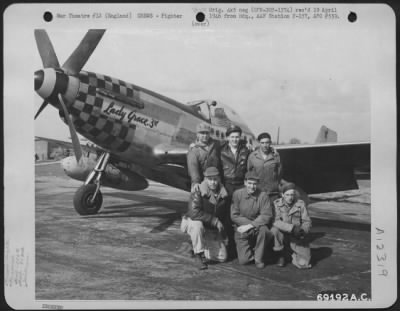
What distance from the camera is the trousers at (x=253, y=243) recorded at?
3.31 m

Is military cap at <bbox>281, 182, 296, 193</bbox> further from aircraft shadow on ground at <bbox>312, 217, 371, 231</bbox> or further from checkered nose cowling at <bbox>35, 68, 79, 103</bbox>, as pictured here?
checkered nose cowling at <bbox>35, 68, 79, 103</bbox>

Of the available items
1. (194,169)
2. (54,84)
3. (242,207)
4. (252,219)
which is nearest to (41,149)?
(54,84)

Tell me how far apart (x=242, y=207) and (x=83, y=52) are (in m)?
1.85

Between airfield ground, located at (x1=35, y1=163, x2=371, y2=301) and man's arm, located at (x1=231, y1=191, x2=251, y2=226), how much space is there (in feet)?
1.21

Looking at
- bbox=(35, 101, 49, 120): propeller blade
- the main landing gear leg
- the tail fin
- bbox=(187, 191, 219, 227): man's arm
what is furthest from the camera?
the main landing gear leg

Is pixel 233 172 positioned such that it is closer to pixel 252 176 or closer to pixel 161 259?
pixel 252 176

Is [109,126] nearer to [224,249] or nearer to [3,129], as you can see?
[3,129]

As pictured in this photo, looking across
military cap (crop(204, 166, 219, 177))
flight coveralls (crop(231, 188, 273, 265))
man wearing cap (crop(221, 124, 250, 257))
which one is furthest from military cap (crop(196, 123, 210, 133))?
flight coveralls (crop(231, 188, 273, 265))

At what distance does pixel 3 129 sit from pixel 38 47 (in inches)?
28.8

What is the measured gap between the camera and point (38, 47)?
11.2ft

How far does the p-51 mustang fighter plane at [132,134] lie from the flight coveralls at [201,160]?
0.22 m

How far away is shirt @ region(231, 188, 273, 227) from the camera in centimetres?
332

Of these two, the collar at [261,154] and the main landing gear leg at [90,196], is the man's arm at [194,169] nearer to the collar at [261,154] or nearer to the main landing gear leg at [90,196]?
the collar at [261,154]

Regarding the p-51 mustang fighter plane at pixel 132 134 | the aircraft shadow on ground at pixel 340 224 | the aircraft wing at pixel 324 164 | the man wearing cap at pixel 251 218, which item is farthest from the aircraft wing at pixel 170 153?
the aircraft shadow on ground at pixel 340 224
